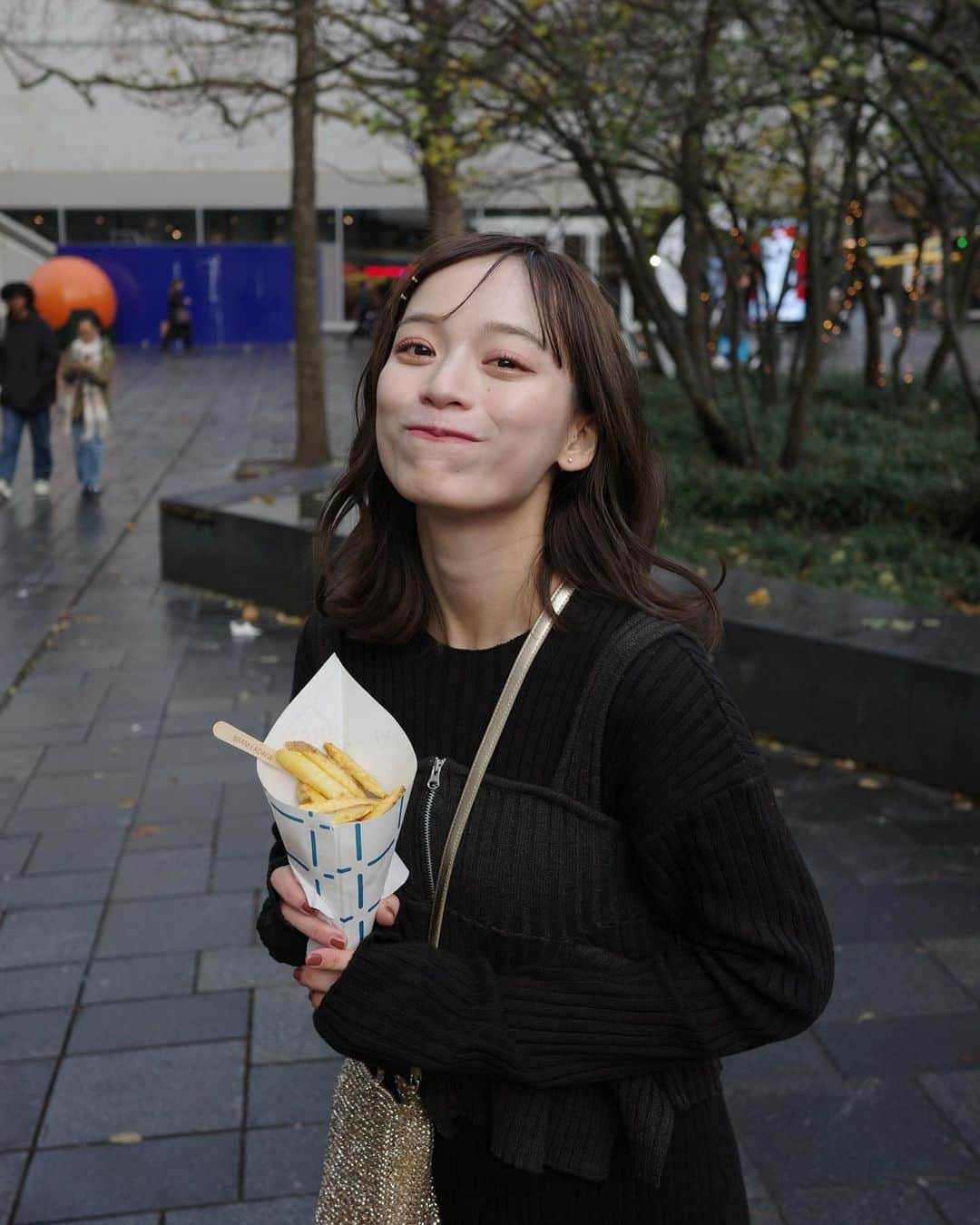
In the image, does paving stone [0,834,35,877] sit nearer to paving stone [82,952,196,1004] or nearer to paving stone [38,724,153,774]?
paving stone [38,724,153,774]

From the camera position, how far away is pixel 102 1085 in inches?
143

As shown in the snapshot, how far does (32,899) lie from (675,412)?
10.6m

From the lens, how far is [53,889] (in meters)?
4.78

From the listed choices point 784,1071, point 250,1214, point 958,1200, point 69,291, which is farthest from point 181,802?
point 69,291

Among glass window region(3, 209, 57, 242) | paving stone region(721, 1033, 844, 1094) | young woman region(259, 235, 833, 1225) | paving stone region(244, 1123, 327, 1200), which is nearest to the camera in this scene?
young woman region(259, 235, 833, 1225)

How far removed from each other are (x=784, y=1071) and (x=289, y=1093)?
1276 mm

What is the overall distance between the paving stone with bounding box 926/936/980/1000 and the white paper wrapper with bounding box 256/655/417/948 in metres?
3.08

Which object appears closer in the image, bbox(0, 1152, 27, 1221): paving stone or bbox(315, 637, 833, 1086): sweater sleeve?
bbox(315, 637, 833, 1086): sweater sleeve

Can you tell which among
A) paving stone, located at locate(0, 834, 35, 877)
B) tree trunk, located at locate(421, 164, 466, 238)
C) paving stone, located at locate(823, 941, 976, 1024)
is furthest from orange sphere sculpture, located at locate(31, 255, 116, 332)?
paving stone, located at locate(823, 941, 976, 1024)

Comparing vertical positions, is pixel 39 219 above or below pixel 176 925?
above

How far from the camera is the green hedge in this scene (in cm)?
780

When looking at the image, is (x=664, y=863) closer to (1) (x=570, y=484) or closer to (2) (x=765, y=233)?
(1) (x=570, y=484)

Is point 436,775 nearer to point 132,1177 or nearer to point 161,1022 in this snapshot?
point 132,1177

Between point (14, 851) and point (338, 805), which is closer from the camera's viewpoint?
point (338, 805)
